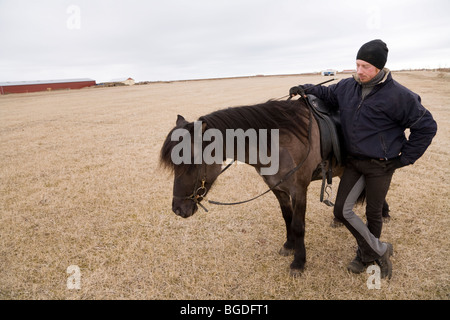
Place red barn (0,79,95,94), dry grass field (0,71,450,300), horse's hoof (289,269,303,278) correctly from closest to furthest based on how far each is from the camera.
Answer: dry grass field (0,71,450,300), horse's hoof (289,269,303,278), red barn (0,79,95,94)

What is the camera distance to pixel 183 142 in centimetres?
265

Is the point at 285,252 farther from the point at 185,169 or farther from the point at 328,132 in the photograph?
the point at 185,169

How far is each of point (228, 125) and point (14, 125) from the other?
17.0 meters

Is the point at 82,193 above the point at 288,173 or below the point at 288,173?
below

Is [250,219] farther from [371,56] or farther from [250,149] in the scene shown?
[371,56]

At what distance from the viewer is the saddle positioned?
121 inches

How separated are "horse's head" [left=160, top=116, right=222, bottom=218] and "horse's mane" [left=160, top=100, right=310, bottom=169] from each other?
11 millimetres

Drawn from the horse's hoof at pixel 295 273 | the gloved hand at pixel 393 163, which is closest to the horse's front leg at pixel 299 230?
the horse's hoof at pixel 295 273

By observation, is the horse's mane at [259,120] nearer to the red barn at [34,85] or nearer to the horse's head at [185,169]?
the horse's head at [185,169]

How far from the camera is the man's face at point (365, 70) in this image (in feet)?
8.31

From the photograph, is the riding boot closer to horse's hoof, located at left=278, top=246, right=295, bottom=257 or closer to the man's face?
horse's hoof, located at left=278, top=246, right=295, bottom=257

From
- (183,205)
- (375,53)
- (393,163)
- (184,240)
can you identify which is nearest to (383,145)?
(393,163)

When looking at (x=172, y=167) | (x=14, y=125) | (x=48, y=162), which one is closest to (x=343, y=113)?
(x=172, y=167)

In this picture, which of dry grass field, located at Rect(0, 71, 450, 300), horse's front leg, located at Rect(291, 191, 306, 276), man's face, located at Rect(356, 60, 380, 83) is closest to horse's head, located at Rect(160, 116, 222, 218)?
dry grass field, located at Rect(0, 71, 450, 300)
